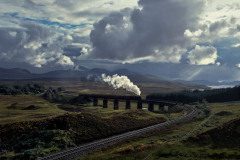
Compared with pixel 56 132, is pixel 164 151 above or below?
below

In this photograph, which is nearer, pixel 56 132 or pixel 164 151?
pixel 164 151

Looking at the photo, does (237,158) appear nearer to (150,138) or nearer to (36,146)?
(150,138)

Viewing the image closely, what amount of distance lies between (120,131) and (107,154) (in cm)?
4597

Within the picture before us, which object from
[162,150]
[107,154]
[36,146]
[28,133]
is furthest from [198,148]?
[28,133]

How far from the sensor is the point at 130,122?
494 ft

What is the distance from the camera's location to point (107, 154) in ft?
294

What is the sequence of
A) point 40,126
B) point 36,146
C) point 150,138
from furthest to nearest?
point 40,126 → point 150,138 → point 36,146

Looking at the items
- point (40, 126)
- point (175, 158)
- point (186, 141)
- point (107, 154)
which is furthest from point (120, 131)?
point (175, 158)

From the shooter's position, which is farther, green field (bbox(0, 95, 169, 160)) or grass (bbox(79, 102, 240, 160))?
green field (bbox(0, 95, 169, 160))

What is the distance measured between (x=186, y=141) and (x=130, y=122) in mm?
50144

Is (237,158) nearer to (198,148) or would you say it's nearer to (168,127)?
(198,148)

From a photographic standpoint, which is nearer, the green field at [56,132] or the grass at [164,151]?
the grass at [164,151]

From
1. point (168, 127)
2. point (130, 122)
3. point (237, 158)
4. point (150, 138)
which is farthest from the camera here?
point (130, 122)

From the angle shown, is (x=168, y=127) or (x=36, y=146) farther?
(x=168, y=127)
